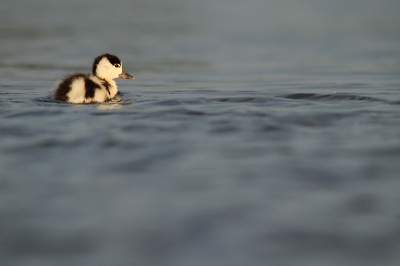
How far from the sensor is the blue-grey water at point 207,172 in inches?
120

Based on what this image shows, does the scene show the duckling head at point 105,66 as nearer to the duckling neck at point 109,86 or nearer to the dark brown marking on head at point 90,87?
the duckling neck at point 109,86

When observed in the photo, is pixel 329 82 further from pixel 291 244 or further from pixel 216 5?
pixel 216 5

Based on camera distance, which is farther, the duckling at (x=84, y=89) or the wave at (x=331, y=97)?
the duckling at (x=84, y=89)

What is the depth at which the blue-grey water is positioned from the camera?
3.06 metres

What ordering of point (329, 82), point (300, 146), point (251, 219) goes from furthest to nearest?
point (329, 82) < point (300, 146) < point (251, 219)

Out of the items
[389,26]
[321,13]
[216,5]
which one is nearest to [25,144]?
[389,26]

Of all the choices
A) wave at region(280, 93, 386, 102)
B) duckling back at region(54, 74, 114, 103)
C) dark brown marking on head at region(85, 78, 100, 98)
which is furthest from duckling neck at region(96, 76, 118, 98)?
wave at region(280, 93, 386, 102)

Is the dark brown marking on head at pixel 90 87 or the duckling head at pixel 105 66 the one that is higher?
the duckling head at pixel 105 66

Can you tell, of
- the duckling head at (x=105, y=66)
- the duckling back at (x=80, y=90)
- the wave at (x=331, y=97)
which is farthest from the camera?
the duckling head at (x=105, y=66)

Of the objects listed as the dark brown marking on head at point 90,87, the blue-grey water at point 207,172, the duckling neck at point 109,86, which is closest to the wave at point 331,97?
the blue-grey water at point 207,172

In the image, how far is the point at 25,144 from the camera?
16.3ft

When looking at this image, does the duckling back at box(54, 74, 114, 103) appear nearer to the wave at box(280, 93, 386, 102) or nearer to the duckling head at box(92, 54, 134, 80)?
the duckling head at box(92, 54, 134, 80)

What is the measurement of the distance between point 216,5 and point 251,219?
70.1 feet

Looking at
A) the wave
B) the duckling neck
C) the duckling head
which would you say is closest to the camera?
the wave
